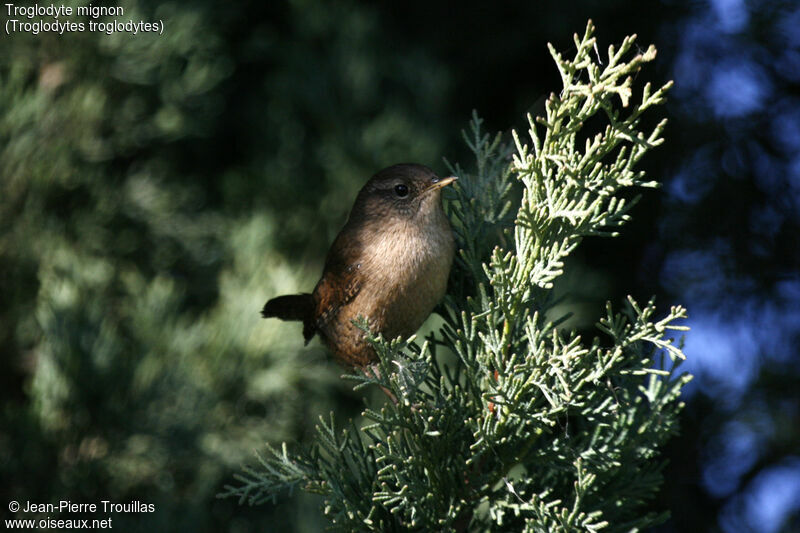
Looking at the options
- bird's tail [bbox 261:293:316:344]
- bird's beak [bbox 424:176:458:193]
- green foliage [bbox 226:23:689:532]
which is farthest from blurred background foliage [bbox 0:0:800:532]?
green foliage [bbox 226:23:689:532]

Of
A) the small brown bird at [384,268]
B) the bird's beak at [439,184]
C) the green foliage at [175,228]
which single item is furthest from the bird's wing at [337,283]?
the green foliage at [175,228]

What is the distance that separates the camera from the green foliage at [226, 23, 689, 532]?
1.11 metres

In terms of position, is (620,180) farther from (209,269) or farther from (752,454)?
(209,269)

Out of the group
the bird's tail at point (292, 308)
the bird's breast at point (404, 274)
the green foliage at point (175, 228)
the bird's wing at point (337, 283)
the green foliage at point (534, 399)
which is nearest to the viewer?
the green foliage at point (534, 399)

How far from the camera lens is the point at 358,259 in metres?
1.85

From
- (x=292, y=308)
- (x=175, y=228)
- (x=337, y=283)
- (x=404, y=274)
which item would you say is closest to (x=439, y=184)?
(x=404, y=274)

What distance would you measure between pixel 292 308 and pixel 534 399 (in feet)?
3.45

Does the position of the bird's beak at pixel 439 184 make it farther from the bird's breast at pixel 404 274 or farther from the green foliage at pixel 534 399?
the green foliage at pixel 534 399

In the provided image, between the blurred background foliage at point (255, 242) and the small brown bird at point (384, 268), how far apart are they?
55 centimetres

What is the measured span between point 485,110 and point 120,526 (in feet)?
6.20

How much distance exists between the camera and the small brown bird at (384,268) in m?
1.64

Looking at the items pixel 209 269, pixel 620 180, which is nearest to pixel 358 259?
pixel 620 180

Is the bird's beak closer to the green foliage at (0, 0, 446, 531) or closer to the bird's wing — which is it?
the bird's wing

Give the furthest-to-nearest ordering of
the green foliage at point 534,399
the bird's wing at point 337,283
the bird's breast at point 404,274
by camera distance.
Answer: the bird's wing at point 337,283
the bird's breast at point 404,274
the green foliage at point 534,399
